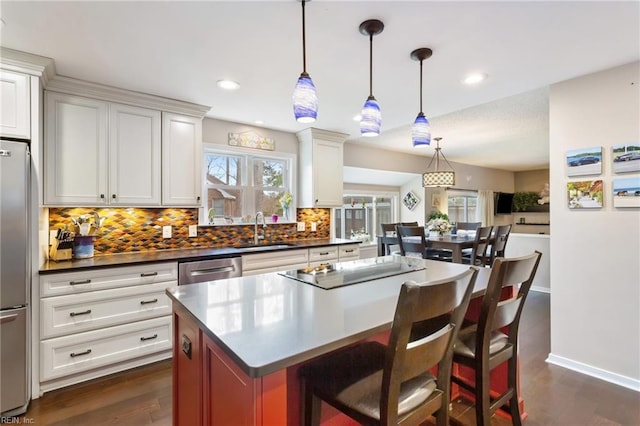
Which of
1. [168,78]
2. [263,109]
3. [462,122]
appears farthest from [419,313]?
[462,122]

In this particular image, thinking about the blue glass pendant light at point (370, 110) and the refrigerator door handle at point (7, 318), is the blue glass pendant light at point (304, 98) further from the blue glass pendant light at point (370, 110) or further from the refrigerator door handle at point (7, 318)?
the refrigerator door handle at point (7, 318)

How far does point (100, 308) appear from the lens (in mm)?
2367

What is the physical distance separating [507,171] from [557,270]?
7.64 m

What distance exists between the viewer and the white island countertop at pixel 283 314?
0.89m

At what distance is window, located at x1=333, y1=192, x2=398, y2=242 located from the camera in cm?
569

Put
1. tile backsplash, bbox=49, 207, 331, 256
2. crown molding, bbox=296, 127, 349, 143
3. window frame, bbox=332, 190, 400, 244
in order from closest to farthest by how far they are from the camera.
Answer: tile backsplash, bbox=49, 207, 331, 256, crown molding, bbox=296, 127, 349, 143, window frame, bbox=332, 190, 400, 244

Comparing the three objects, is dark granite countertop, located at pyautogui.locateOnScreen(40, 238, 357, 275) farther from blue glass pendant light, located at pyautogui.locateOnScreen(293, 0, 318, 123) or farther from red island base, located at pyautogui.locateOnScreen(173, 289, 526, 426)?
blue glass pendant light, located at pyautogui.locateOnScreen(293, 0, 318, 123)

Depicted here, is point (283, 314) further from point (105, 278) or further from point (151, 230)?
point (151, 230)

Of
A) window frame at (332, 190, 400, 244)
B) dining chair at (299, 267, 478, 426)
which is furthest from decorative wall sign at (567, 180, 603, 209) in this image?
window frame at (332, 190, 400, 244)

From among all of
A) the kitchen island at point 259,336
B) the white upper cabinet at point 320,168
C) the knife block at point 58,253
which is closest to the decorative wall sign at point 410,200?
the white upper cabinet at point 320,168

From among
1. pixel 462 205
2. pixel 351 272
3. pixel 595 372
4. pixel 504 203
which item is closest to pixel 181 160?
pixel 351 272

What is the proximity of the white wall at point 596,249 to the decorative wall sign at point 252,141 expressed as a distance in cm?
294

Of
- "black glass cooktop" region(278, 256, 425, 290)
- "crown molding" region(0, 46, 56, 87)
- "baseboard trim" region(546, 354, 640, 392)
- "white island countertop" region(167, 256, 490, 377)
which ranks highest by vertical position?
"crown molding" region(0, 46, 56, 87)

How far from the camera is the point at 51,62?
2145 mm
